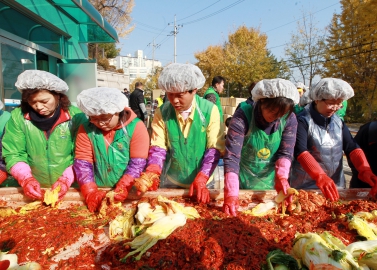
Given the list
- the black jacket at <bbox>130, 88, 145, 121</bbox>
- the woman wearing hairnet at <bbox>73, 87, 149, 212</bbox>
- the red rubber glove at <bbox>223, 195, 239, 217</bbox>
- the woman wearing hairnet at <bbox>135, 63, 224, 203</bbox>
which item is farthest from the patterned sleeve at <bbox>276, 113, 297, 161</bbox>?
the black jacket at <bbox>130, 88, 145, 121</bbox>

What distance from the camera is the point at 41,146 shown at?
2438mm

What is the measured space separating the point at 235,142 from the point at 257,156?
0.45 metres

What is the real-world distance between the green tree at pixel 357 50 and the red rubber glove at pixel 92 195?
18.5 metres

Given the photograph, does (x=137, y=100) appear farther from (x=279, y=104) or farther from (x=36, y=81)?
(x=279, y=104)

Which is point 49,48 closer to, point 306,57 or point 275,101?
point 275,101

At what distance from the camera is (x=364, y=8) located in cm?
1552

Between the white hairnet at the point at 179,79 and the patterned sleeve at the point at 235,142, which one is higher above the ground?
the white hairnet at the point at 179,79

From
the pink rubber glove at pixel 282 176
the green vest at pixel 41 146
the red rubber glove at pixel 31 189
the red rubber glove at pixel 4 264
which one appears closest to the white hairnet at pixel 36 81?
the green vest at pixel 41 146

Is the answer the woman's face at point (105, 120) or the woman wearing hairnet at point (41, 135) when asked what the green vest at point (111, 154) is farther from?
the woman wearing hairnet at point (41, 135)

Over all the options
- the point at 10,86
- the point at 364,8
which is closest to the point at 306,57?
the point at 364,8

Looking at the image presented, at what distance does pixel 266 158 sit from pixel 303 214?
66cm

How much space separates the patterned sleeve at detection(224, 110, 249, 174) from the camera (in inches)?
86.2

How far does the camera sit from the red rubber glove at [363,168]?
7.64 ft

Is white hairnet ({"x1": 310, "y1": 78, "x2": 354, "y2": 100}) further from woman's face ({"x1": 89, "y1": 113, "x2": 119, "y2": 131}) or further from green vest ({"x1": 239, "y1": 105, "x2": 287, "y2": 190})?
woman's face ({"x1": 89, "y1": 113, "x2": 119, "y2": 131})
